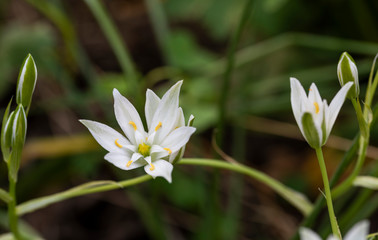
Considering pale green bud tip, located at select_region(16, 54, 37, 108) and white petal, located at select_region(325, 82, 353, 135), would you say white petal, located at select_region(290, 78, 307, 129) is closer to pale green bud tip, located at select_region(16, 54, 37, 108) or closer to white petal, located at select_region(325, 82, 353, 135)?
white petal, located at select_region(325, 82, 353, 135)

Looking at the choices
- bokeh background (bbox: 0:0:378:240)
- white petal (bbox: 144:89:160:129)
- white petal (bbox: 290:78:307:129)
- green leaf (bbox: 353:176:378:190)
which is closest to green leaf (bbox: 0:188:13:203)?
white petal (bbox: 144:89:160:129)

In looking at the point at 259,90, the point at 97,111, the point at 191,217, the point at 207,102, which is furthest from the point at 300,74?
the point at 97,111

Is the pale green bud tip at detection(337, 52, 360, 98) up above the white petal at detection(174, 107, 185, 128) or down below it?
above

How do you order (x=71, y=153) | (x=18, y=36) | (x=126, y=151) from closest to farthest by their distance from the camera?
(x=126, y=151), (x=71, y=153), (x=18, y=36)

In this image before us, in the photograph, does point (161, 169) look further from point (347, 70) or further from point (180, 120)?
point (347, 70)

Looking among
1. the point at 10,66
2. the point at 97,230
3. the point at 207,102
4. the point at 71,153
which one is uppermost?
the point at 10,66

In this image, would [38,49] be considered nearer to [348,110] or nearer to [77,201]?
[77,201]

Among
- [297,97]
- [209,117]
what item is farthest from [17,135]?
[209,117]
